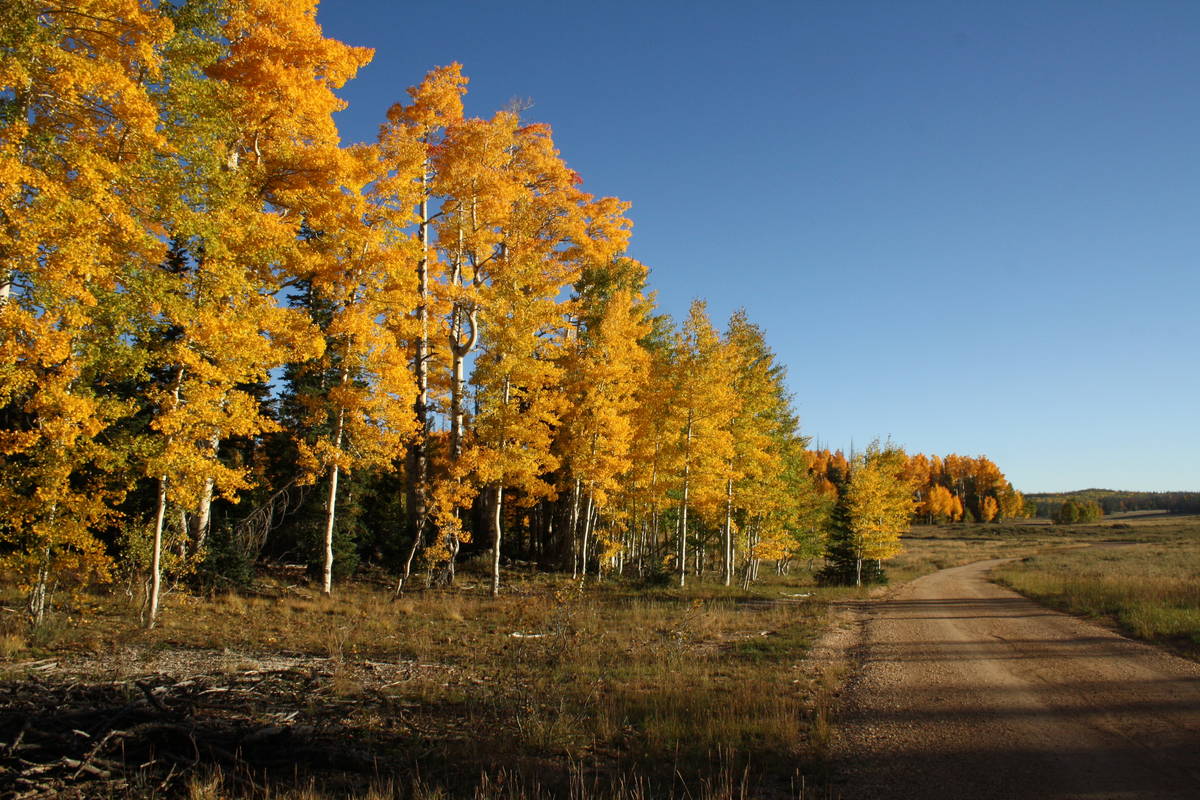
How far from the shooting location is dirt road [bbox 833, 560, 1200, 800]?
640 cm

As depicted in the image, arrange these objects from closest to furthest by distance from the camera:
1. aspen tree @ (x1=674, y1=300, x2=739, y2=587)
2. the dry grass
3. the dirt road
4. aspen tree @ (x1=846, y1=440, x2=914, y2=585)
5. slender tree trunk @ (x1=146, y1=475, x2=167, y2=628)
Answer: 1. the dirt road
2. slender tree trunk @ (x1=146, y1=475, x2=167, y2=628)
3. the dry grass
4. aspen tree @ (x1=674, y1=300, x2=739, y2=587)
5. aspen tree @ (x1=846, y1=440, x2=914, y2=585)

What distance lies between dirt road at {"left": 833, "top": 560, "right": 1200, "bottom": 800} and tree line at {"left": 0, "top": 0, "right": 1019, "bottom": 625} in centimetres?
1161

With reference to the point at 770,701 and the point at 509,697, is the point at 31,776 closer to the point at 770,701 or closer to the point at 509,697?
the point at 509,697

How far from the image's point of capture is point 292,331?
1448cm

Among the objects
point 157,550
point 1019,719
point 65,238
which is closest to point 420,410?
point 157,550

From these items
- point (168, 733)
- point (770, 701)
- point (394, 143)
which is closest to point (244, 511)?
point (394, 143)

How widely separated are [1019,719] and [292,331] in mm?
15532

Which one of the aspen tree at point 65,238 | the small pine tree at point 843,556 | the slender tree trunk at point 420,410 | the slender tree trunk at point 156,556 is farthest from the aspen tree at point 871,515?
the aspen tree at point 65,238

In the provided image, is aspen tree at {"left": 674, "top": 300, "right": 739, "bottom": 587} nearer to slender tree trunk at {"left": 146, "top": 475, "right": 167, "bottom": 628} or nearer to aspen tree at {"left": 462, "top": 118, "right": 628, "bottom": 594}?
aspen tree at {"left": 462, "top": 118, "right": 628, "bottom": 594}

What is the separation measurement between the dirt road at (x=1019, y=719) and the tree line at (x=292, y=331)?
11609 millimetres

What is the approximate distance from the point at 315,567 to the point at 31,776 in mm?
18431

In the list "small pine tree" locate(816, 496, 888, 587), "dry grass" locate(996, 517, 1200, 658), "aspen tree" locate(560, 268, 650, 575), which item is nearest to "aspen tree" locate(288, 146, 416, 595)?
"aspen tree" locate(560, 268, 650, 575)

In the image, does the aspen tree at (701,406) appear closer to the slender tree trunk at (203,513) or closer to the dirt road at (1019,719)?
the dirt road at (1019,719)

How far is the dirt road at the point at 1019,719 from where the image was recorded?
6.40m
